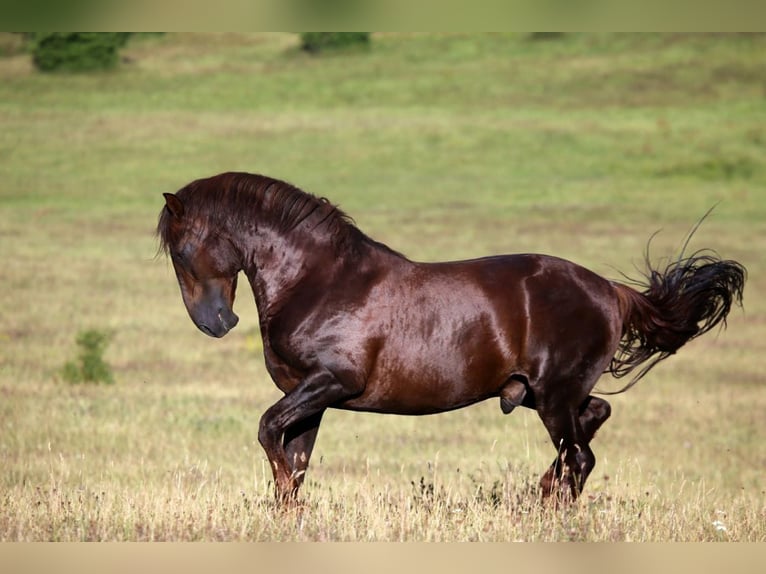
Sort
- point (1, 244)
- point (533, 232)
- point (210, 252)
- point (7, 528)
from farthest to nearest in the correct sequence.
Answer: point (533, 232) < point (1, 244) < point (210, 252) < point (7, 528)

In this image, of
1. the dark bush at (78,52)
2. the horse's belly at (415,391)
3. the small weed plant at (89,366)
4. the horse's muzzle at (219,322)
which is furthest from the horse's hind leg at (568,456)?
the dark bush at (78,52)

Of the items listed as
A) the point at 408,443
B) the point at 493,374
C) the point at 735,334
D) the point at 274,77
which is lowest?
the point at 274,77

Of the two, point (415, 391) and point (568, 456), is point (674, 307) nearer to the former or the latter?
point (568, 456)

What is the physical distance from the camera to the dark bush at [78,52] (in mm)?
49250

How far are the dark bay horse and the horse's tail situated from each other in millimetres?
409

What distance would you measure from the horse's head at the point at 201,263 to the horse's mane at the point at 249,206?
37 millimetres

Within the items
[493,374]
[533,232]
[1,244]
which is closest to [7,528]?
[493,374]

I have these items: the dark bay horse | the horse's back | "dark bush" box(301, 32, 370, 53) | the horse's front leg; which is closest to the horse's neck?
the dark bay horse

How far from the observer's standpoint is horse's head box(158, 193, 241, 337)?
7.19 meters

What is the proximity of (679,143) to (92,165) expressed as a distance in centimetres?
2188

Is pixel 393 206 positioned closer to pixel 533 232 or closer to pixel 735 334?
pixel 533 232

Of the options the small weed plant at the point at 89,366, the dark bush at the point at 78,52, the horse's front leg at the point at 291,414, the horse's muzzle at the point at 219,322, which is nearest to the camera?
the horse's front leg at the point at 291,414

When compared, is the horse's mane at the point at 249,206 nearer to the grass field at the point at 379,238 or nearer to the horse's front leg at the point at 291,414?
the horse's front leg at the point at 291,414

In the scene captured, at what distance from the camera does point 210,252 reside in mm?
7207
